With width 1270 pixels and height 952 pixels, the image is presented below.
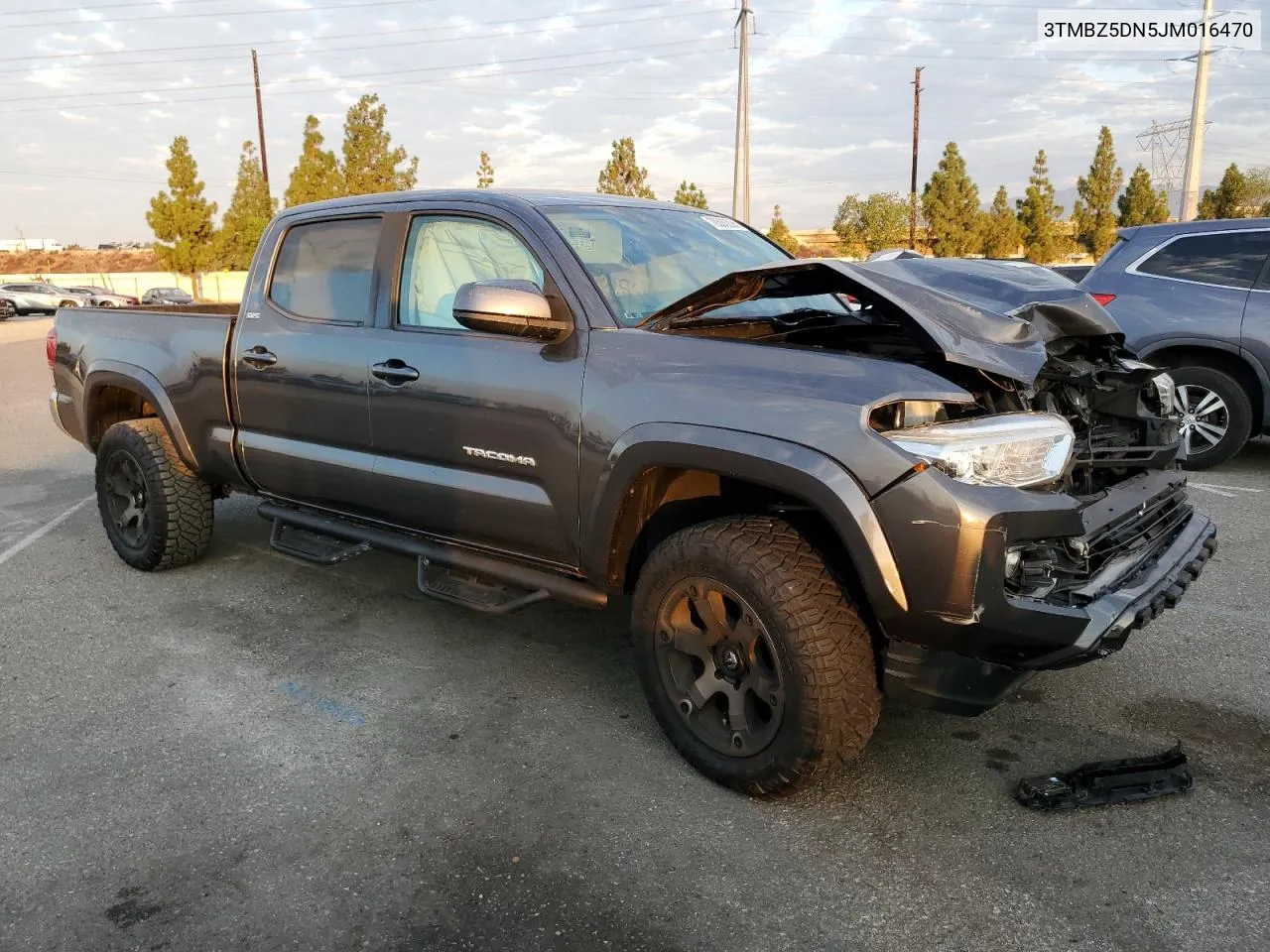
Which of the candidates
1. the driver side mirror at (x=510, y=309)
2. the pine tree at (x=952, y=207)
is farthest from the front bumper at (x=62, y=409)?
the pine tree at (x=952, y=207)

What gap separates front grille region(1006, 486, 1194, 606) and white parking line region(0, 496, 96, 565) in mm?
5389

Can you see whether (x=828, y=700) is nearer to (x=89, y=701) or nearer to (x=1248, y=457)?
(x=89, y=701)

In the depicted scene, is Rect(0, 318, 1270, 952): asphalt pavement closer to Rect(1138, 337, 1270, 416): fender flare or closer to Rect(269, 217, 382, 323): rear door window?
Rect(269, 217, 382, 323): rear door window

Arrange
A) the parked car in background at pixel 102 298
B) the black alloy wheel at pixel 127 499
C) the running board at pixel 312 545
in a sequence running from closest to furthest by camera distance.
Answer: the running board at pixel 312 545 → the black alloy wheel at pixel 127 499 → the parked car in background at pixel 102 298

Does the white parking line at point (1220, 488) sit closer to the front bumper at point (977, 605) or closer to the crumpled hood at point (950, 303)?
the crumpled hood at point (950, 303)

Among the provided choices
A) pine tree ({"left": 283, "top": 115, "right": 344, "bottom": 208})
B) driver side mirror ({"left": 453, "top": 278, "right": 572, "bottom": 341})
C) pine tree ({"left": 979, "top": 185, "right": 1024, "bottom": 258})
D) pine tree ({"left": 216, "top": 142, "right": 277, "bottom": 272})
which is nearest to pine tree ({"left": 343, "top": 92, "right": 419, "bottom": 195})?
pine tree ({"left": 283, "top": 115, "right": 344, "bottom": 208})

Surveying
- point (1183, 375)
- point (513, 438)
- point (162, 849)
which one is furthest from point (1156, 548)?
point (1183, 375)

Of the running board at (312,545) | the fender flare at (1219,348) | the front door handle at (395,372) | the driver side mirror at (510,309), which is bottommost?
the running board at (312,545)

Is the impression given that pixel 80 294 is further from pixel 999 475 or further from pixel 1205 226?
pixel 999 475

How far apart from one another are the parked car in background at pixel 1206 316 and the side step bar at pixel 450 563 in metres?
5.42

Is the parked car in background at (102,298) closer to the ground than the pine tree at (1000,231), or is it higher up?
closer to the ground

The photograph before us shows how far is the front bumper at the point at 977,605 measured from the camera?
8.14ft

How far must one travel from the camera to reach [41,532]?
20.0 feet

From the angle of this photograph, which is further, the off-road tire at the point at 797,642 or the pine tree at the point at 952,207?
the pine tree at the point at 952,207
